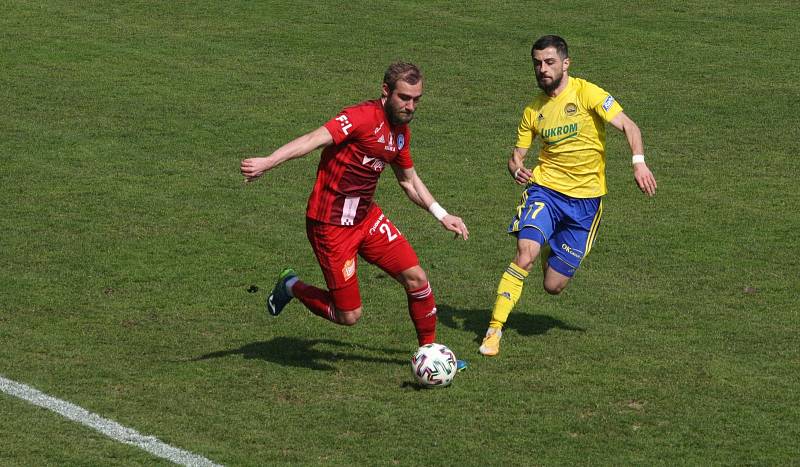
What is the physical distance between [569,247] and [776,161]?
641cm

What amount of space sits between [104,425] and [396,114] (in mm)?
3118

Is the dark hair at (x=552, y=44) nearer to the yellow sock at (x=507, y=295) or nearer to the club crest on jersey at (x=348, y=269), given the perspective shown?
the yellow sock at (x=507, y=295)

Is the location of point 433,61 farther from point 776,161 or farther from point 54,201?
point 54,201

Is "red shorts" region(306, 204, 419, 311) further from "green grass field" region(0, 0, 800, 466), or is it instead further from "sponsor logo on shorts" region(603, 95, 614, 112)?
"sponsor logo on shorts" region(603, 95, 614, 112)

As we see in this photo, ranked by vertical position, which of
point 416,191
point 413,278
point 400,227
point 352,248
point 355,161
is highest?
point 355,161

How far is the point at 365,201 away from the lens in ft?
32.7

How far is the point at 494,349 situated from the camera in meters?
10.5

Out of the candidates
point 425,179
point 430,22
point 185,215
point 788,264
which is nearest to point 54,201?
point 185,215

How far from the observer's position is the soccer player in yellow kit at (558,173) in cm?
1081

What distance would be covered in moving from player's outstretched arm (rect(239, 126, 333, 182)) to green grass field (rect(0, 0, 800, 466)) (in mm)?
1776

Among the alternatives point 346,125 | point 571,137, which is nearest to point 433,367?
point 346,125

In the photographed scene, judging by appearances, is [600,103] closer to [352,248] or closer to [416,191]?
[416,191]

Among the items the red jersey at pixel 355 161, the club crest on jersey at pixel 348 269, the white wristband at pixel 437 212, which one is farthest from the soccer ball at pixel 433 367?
the red jersey at pixel 355 161

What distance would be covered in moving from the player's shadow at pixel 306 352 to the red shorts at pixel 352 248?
2.22ft
